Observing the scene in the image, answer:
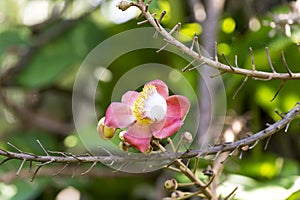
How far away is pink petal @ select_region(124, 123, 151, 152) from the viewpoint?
466 mm

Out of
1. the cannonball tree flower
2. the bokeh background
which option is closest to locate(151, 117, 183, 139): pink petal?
the cannonball tree flower

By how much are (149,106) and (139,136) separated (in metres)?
0.04

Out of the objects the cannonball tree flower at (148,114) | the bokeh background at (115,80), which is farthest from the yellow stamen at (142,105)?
the bokeh background at (115,80)

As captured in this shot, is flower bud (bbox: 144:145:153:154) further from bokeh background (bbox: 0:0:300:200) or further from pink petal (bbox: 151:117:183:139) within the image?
bokeh background (bbox: 0:0:300:200)

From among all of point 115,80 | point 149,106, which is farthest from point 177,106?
point 115,80

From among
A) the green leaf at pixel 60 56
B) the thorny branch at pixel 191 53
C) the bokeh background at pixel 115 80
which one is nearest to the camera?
the thorny branch at pixel 191 53

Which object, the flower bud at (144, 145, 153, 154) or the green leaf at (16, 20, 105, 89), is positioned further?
the green leaf at (16, 20, 105, 89)

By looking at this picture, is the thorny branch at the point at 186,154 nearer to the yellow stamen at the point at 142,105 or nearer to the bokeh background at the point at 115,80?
the yellow stamen at the point at 142,105

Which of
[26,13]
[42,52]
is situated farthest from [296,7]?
[26,13]

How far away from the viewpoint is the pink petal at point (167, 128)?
18.8 inches

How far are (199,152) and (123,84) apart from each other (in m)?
0.20

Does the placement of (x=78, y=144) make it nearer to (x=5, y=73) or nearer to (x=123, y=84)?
(x=5, y=73)

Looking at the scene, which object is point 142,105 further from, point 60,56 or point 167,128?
point 60,56

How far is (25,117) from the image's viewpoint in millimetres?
1092
